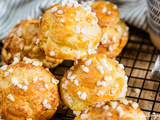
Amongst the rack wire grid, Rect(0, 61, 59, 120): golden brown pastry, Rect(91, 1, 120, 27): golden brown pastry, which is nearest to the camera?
Rect(0, 61, 59, 120): golden brown pastry

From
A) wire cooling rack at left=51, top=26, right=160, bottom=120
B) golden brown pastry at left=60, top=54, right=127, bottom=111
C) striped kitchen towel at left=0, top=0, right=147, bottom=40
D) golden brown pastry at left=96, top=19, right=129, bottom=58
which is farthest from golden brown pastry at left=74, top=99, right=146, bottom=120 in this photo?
striped kitchen towel at left=0, top=0, right=147, bottom=40

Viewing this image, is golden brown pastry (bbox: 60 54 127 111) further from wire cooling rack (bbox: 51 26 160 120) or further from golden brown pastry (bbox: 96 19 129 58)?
golden brown pastry (bbox: 96 19 129 58)

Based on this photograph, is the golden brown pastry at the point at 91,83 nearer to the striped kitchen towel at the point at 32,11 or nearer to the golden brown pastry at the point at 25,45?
the golden brown pastry at the point at 25,45

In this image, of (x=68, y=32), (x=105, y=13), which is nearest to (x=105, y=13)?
(x=105, y=13)

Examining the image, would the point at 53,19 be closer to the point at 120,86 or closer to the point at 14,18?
the point at 120,86

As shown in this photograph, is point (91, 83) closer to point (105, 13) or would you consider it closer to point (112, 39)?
point (112, 39)

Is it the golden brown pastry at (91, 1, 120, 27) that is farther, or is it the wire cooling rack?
the golden brown pastry at (91, 1, 120, 27)
